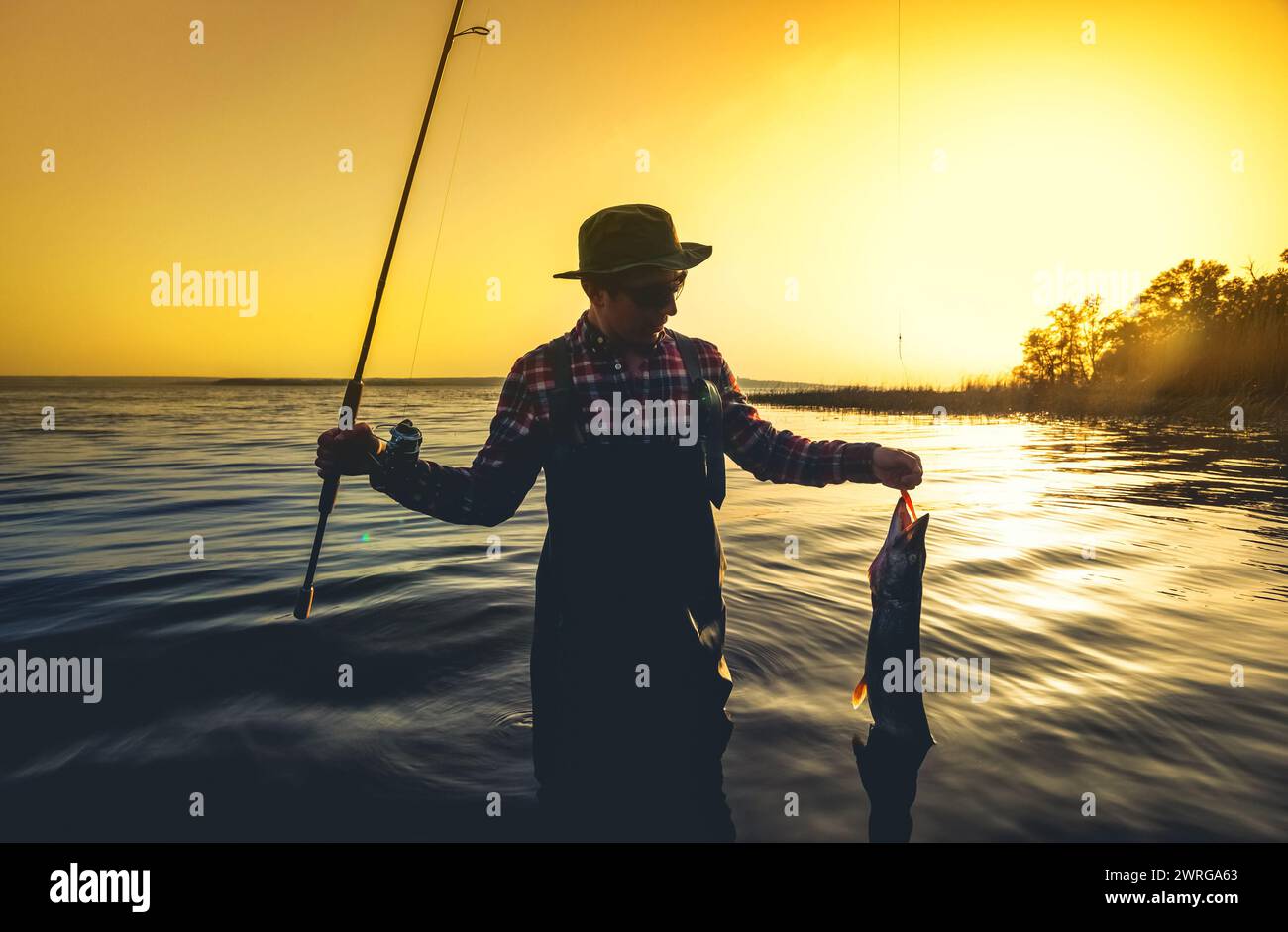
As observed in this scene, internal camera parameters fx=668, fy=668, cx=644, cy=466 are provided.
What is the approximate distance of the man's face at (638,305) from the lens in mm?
2797

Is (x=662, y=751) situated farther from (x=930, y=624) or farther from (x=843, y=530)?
(x=843, y=530)

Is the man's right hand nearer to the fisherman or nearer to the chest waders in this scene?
the fisherman

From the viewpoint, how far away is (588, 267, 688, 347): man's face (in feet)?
9.18

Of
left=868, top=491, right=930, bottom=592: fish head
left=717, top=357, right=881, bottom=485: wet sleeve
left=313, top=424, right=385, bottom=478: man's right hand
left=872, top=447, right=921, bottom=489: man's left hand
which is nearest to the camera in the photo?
left=313, top=424, right=385, bottom=478: man's right hand

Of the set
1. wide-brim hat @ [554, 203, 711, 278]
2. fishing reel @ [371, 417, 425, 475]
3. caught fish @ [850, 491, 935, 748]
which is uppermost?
wide-brim hat @ [554, 203, 711, 278]

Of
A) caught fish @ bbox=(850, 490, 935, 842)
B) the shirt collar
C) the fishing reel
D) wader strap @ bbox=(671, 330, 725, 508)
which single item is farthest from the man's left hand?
the fishing reel

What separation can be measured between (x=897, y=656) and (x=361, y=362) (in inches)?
127

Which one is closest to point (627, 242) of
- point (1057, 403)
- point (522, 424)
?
point (522, 424)

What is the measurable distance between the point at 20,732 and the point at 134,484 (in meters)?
11.7

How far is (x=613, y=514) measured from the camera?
2.80 meters

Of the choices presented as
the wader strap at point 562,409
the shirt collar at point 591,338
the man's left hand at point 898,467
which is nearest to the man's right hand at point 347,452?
the wader strap at point 562,409

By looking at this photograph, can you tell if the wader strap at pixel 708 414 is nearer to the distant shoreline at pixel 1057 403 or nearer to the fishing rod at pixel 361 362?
the fishing rod at pixel 361 362

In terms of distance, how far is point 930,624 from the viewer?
611 cm
